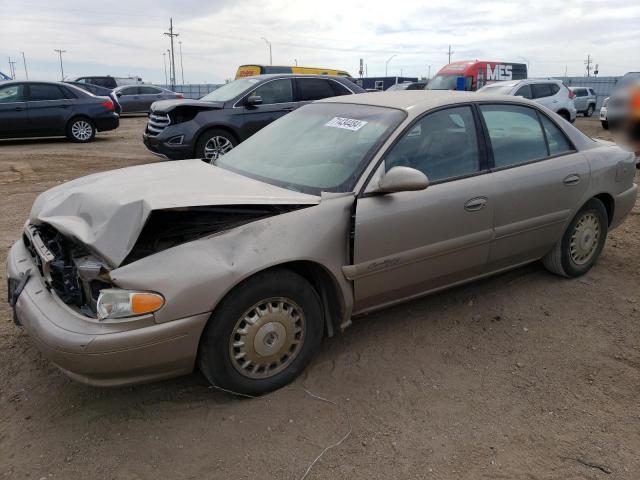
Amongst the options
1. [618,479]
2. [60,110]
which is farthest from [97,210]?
[60,110]

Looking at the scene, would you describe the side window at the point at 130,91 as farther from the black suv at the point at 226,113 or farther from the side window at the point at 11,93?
the black suv at the point at 226,113

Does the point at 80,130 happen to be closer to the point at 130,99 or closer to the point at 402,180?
the point at 130,99

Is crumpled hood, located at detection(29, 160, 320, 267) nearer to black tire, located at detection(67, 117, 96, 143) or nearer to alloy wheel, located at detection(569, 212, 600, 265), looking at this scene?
alloy wheel, located at detection(569, 212, 600, 265)

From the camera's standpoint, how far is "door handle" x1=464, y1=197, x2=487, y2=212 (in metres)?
3.44

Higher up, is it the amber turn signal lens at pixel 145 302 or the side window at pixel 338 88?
the side window at pixel 338 88

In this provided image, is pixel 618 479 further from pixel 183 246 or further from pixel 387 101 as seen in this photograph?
pixel 387 101

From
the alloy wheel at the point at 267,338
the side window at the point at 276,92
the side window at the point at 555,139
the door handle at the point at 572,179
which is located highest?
the side window at the point at 276,92

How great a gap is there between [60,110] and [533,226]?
12.2m

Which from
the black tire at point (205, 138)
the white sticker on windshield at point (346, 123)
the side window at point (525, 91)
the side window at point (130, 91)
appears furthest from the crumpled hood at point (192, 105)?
the side window at point (130, 91)

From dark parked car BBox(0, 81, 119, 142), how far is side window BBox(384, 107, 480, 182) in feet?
38.7

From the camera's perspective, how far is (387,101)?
12.0 ft

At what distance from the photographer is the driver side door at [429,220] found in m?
3.08

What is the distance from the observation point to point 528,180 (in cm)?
377

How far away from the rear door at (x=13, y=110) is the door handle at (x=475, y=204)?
1207 cm
